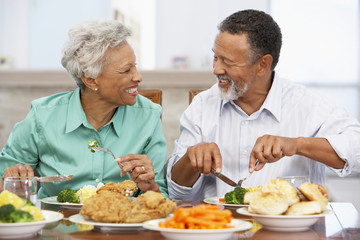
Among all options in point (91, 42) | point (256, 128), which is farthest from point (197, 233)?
point (91, 42)

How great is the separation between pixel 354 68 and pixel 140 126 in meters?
3.89

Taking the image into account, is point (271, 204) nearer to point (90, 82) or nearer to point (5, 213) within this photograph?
point (5, 213)

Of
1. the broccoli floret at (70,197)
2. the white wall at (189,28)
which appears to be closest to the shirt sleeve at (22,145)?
the broccoli floret at (70,197)

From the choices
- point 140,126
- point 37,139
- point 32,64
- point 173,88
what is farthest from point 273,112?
point 32,64

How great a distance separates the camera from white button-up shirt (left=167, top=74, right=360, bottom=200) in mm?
2014

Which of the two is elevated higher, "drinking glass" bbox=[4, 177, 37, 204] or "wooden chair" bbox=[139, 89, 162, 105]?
"wooden chair" bbox=[139, 89, 162, 105]

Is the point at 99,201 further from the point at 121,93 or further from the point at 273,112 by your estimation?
the point at 273,112

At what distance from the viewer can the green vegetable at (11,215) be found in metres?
1.11

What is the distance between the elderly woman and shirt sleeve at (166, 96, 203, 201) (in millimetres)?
Answer: 56

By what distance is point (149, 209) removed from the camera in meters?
1.20

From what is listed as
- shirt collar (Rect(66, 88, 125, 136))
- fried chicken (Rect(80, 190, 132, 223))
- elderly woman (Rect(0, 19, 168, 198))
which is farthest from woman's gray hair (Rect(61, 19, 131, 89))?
fried chicken (Rect(80, 190, 132, 223))

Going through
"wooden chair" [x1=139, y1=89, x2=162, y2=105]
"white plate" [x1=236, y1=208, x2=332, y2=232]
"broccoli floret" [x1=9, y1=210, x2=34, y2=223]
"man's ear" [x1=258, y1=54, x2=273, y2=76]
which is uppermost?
"man's ear" [x1=258, y1=54, x2=273, y2=76]

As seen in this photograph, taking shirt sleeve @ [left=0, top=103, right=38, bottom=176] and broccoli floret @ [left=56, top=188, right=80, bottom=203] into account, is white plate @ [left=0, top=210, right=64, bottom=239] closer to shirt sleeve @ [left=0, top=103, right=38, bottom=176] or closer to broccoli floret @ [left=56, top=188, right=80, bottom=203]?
broccoli floret @ [left=56, top=188, right=80, bottom=203]

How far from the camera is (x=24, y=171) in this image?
1668mm
